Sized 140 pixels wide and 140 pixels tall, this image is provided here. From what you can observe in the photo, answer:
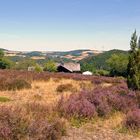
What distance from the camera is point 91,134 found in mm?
10242

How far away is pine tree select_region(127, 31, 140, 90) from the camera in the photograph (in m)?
19.0

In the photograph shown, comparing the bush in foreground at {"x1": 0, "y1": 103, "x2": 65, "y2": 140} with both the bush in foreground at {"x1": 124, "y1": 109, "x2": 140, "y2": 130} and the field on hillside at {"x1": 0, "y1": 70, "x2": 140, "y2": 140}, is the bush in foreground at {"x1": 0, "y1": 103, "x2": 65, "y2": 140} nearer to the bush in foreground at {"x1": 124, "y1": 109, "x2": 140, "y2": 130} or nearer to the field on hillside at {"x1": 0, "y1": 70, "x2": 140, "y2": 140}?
the field on hillside at {"x1": 0, "y1": 70, "x2": 140, "y2": 140}

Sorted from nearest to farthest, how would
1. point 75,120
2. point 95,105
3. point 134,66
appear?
point 75,120
point 95,105
point 134,66

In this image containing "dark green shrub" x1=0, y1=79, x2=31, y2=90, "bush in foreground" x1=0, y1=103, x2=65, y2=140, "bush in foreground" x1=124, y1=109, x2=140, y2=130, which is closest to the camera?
"bush in foreground" x1=0, y1=103, x2=65, y2=140

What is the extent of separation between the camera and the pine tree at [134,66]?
18984 millimetres

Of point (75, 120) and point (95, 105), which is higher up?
point (95, 105)

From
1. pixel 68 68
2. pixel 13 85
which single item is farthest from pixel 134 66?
pixel 68 68

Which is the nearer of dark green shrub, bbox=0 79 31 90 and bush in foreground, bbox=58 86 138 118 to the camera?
bush in foreground, bbox=58 86 138 118

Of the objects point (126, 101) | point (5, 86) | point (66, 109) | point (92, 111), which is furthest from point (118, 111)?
point (5, 86)

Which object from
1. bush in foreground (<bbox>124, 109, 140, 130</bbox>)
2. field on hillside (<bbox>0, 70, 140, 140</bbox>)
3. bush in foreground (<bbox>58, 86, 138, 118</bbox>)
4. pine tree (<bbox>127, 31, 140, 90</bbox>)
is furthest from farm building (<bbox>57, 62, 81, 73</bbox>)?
bush in foreground (<bbox>124, 109, 140, 130</bbox>)

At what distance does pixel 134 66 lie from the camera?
19266 millimetres

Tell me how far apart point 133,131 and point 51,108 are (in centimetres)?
325

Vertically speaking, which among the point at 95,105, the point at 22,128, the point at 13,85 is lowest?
the point at 13,85

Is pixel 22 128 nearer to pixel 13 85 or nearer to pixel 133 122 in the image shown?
pixel 133 122
